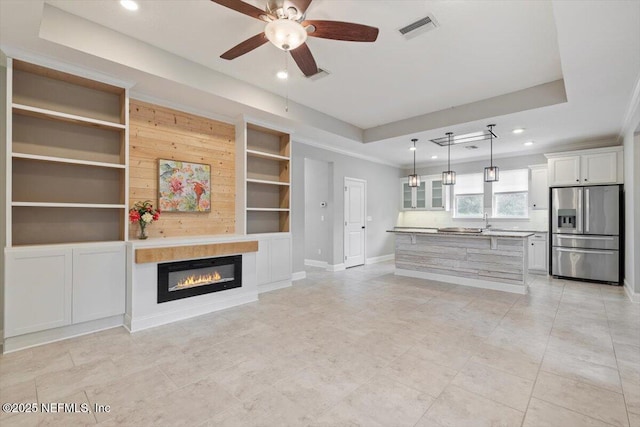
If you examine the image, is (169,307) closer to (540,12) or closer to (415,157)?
(540,12)

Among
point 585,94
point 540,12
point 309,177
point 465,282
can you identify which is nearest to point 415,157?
point 309,177

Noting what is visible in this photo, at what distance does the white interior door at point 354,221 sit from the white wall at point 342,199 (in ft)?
0.55

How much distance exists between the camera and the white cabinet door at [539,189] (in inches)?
266

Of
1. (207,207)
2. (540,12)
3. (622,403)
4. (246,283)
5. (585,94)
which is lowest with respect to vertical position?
(622,403)

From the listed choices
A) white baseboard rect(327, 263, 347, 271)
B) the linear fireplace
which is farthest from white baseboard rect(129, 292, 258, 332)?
white baseboard rect(327, 263, 347, 271)

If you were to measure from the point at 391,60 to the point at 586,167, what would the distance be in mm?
→ 4945

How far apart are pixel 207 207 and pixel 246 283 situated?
1.27 metres

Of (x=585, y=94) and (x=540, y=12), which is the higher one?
(x=540, y=12)

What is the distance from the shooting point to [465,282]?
5480 mm

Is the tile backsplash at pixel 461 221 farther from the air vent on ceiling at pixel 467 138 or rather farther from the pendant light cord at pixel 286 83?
the pendant light cord at pixel 286 83

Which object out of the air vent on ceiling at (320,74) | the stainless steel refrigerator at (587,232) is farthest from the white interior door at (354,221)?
the stainless steel refrigerator at (587,232)

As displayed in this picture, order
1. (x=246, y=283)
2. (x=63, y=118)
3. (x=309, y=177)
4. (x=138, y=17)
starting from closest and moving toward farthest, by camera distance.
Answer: (x=138, y=17), (x=63, y=118), (x=246, y=283), (x=309, y=177)

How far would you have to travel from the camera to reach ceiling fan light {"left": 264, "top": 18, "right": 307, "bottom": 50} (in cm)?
235

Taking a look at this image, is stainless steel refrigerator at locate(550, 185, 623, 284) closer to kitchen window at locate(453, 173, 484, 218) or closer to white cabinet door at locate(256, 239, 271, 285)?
kitchen window at locate(453, 173, 484, 218)
